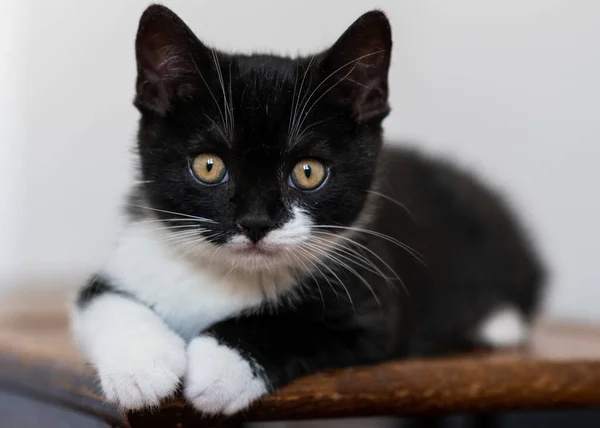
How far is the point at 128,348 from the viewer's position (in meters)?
0.89

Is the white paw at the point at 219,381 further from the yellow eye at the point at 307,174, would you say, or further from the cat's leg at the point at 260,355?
the yellow eye at the point at 307,174

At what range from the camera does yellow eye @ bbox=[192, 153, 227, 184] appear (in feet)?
3.11

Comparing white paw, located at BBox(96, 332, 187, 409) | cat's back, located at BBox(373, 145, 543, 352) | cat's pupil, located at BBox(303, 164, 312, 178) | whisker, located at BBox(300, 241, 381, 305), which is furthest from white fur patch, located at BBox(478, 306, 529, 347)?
white paw, located at BBox(96, 332, 187, 409)

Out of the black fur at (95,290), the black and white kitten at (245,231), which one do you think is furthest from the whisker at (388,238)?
the black fur at (95,290)

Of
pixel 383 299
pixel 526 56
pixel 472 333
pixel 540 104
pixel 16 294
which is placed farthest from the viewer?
pixel 16 294

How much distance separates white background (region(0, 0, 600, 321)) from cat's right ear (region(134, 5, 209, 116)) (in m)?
0.07

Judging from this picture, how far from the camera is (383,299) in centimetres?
110

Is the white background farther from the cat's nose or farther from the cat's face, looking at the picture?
the cat's nose

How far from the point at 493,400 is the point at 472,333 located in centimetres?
45

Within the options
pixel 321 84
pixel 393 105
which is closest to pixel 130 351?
pixel 321 84

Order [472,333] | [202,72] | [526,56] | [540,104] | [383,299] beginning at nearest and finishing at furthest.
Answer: [202,72]
[383,299]
[472,333]
[526,56]
[540,104]

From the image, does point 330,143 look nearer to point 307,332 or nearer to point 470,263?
point 307,332

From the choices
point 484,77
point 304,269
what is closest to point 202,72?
point 304,269

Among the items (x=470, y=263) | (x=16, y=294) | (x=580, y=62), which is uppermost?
(x=580, y=62)
